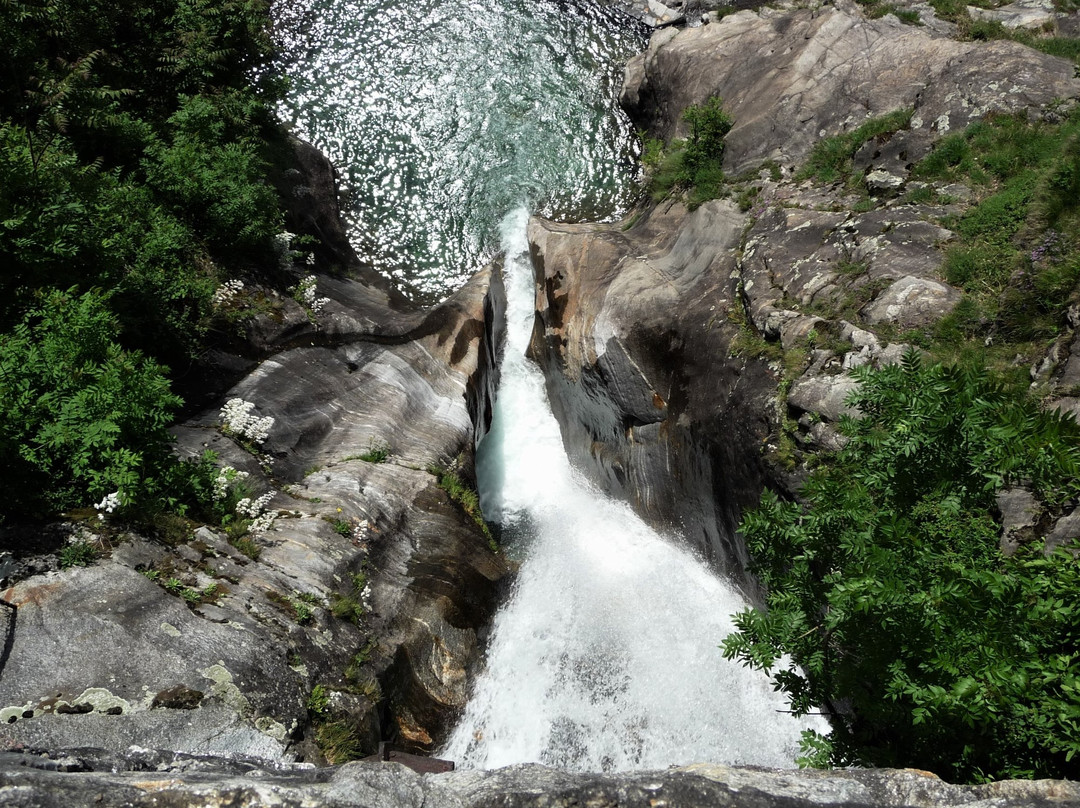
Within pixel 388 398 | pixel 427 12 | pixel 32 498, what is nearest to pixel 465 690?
pixel 388 398

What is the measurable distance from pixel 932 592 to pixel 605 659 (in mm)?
8505

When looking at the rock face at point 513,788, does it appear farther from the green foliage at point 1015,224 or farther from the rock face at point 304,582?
the green foliage at point 1015,224

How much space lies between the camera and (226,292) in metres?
13.8

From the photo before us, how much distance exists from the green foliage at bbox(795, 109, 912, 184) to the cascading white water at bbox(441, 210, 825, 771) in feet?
29.3

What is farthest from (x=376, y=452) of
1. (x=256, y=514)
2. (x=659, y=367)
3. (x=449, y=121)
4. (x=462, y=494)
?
(x=449, y=121)

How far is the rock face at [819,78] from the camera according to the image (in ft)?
48.0

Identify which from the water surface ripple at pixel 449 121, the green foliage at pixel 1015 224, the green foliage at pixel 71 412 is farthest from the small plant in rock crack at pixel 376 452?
the green foliage at pixel 1015 224

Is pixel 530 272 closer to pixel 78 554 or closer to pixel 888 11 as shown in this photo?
pixel 888 11

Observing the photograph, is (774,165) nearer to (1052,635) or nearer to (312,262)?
(312,262)

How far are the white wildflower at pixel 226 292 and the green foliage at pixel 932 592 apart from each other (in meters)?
10.9

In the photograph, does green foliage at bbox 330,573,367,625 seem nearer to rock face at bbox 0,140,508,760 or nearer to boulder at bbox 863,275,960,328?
rock face at bbox 0,140,508,760

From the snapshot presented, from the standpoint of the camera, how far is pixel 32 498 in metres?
8.55

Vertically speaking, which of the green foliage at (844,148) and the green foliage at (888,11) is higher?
the green foliage at (888,11)

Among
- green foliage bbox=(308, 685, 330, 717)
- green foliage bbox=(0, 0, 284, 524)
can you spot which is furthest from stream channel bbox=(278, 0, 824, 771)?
green foliage bbox=(308, 685, 330, 717)
